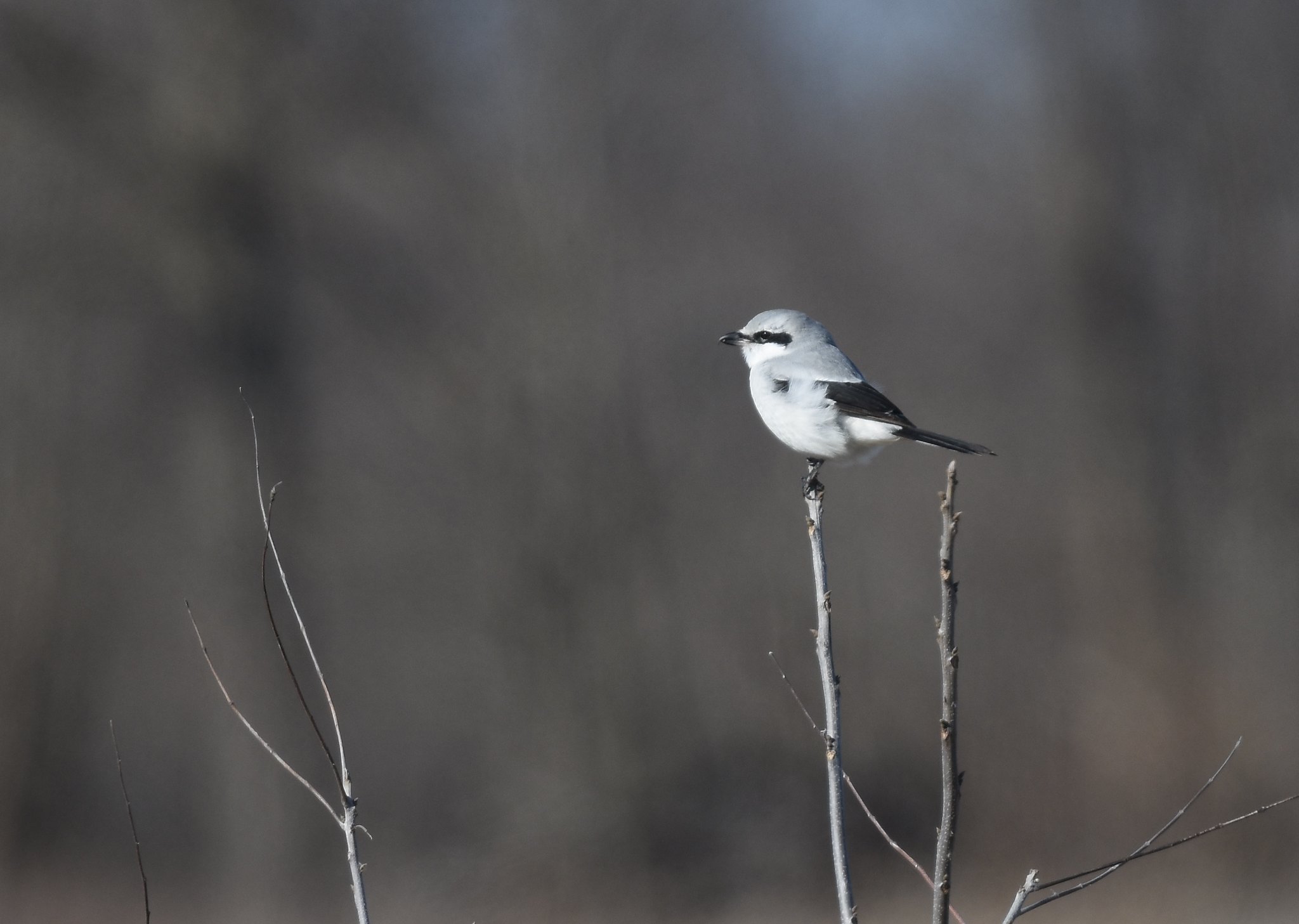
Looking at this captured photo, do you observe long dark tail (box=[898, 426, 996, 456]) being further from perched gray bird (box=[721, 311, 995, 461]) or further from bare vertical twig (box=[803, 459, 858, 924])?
bare vertical twig (box=[803, 459, 858, 924])

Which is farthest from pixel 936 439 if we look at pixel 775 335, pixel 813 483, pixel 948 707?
pixel 948 707

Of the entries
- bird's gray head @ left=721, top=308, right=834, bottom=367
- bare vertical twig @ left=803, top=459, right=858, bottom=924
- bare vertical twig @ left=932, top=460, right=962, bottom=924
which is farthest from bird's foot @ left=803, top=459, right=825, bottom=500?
bare vertical twig @ left=932, top=460, right=962, bottom=924

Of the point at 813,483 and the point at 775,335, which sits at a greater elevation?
the point at 775,335

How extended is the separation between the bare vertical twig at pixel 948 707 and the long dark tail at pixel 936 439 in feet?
3.26

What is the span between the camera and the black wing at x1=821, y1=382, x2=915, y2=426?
253cm

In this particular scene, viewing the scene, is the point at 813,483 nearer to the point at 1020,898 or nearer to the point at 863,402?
the point at 863,402

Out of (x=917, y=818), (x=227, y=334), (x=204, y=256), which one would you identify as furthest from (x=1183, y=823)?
(x=204, y=256)

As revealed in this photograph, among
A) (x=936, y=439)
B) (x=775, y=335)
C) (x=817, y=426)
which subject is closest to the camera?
(x=936, y=439)

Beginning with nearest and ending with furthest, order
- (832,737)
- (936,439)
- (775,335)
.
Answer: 1. (832,737)
2. (936,439)
3. (775,335)

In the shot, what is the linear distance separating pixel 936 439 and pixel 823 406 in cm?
37

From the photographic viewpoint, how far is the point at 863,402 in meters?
2.59

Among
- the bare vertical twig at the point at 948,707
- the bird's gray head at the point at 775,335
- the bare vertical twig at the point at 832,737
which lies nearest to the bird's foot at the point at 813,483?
the bare vertical twig at the point at 832,737

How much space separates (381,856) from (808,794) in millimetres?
3151

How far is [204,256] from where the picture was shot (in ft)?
23.4
